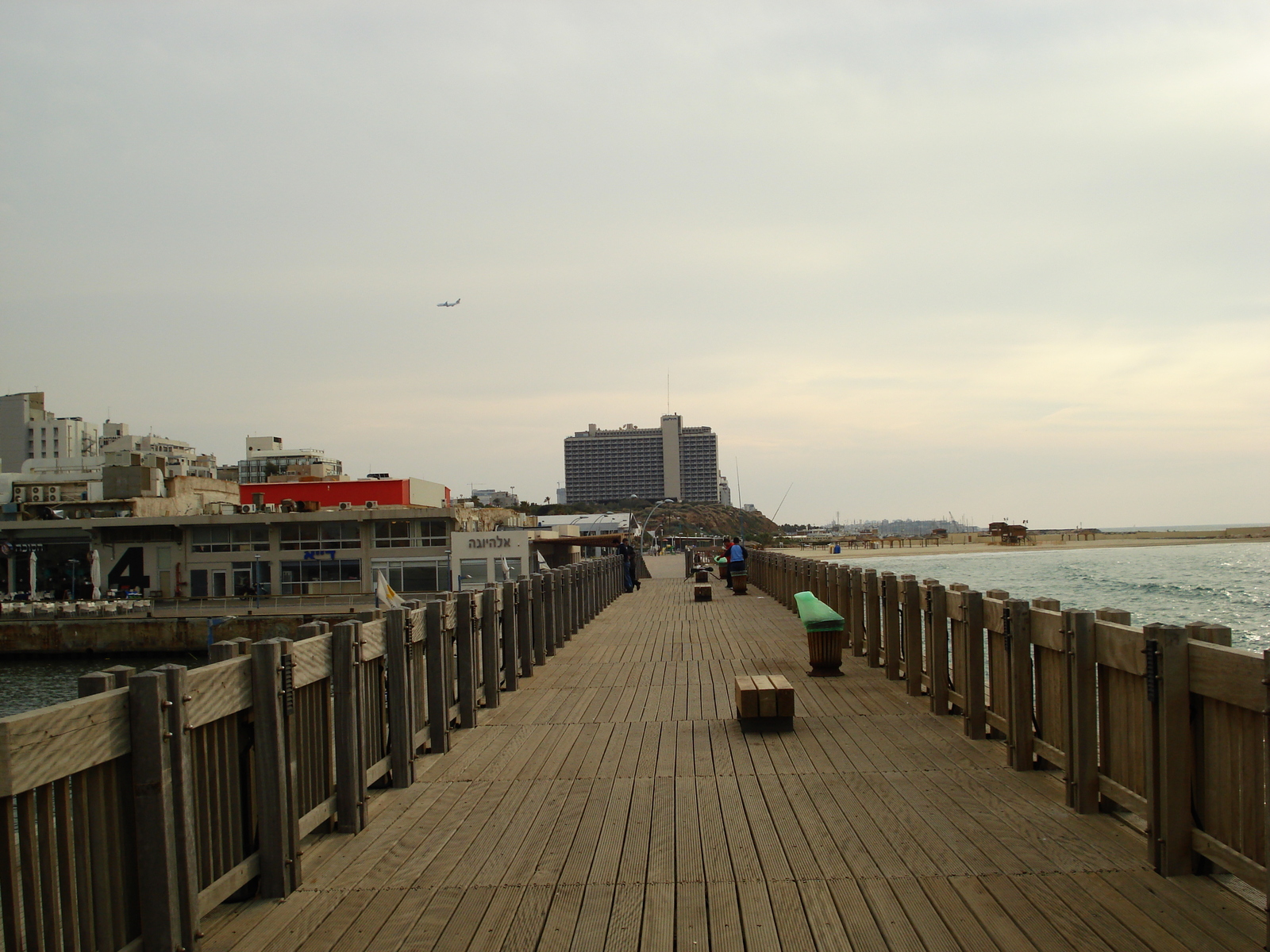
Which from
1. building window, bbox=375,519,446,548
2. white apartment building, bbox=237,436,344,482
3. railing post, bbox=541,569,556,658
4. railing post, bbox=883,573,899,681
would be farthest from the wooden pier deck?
white apartment building, bbox=237,436,344,482

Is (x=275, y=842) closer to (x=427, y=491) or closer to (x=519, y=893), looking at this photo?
(x=519, y=893)

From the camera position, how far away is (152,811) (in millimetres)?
3338

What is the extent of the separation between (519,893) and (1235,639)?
33454 mm

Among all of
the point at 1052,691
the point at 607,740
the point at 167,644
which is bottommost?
the point at 167,644

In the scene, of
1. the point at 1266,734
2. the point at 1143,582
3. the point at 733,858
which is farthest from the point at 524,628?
the point at 1143,582

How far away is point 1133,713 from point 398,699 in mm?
4030

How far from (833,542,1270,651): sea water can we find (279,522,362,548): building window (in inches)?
1188

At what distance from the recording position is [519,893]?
4.23 m

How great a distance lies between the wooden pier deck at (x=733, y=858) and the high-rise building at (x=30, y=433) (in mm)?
142207

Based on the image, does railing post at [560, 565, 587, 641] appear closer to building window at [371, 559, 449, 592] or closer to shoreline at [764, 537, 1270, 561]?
building window at [371, 559, 449, 592]

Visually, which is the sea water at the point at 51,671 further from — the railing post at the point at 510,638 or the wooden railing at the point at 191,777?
the wooden railing at the point at 191,777

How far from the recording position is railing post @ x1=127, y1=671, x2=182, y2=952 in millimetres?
3326

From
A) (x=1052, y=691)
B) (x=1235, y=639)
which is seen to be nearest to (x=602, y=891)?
(x=1052, y=691)

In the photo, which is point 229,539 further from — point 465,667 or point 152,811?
point 152,811
